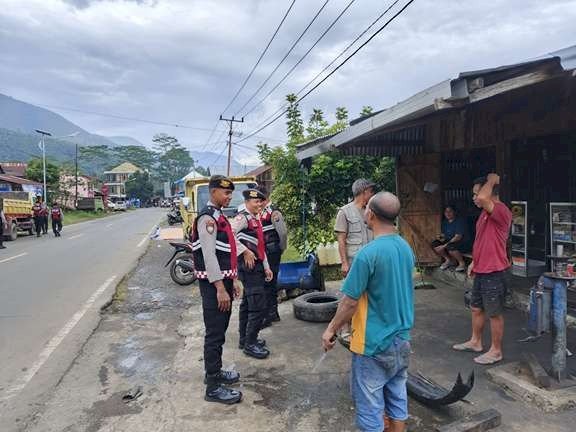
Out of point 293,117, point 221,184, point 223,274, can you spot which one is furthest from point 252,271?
point 293,117

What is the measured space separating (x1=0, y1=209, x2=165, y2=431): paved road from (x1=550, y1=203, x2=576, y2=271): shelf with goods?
20.7ft

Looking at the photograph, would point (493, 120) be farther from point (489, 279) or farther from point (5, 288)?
point (5, 288)

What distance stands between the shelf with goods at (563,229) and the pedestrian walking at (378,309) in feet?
14.7

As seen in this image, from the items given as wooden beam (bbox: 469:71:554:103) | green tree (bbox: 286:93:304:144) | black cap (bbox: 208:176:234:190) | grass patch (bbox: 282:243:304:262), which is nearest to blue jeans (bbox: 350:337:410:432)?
black cap (bbox: 208:176:234:190)

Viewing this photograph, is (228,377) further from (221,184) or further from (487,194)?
(487,194)

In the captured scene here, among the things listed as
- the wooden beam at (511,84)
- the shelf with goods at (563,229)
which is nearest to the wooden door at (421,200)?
the shelf with goods at (563,229)

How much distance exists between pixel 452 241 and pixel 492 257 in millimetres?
3603

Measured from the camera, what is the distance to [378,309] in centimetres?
269

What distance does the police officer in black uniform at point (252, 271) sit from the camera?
4895 mm

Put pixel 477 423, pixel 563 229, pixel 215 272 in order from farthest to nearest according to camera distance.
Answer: pixel 563 229 < pixel 215 272 < pixel 477 423

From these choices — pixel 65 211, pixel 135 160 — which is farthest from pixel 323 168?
pixel 135 160

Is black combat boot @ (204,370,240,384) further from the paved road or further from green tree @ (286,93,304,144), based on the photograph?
green tree @ (286,93,304,144)

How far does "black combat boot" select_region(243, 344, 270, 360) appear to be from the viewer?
4883 mm

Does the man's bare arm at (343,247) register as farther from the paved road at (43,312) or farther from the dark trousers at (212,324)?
the paved road at (43,312)
